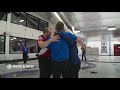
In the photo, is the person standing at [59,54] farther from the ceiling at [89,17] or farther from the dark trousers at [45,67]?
the ceiling at [89,17]

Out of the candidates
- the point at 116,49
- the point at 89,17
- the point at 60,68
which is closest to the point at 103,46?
the point at 116,49

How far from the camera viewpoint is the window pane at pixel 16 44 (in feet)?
23.0

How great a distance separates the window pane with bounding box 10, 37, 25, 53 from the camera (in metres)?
7.01

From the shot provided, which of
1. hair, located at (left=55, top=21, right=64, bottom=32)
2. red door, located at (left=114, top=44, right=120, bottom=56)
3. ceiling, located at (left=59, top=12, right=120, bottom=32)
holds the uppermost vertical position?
ceiling, located at (left=59, top=12, right=120, bottom=32)

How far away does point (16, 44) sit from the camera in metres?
7.18

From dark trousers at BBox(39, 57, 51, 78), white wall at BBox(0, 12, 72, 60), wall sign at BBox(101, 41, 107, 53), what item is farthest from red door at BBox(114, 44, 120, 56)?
dark trousers at BBox(39, 57, 51, 78)

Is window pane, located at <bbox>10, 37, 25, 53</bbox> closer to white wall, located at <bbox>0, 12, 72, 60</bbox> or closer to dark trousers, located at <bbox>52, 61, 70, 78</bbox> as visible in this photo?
white wall, located at <bbox>0, 12, 72, 60</bbox>

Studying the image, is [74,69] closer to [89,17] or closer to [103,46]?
[89,17]

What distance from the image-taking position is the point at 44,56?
2158mm
